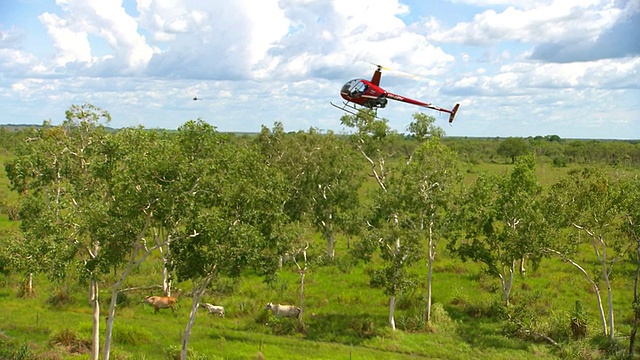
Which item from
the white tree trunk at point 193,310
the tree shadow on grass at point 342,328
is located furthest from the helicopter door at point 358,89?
the white tree trunk at point 193,310

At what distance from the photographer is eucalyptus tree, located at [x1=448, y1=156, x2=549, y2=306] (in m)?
32.0

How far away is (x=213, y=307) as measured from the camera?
35.8m

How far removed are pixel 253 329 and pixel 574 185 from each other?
66.9ft

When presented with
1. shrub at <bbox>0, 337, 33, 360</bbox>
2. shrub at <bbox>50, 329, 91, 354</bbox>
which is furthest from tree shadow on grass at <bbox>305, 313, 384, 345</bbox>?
shrub at <bbox>0, 337, 33, 360</bbox>

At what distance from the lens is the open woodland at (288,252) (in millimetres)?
22312

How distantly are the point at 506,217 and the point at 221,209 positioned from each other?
20.7m

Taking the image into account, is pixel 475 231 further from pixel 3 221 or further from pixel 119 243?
pixel 3 221

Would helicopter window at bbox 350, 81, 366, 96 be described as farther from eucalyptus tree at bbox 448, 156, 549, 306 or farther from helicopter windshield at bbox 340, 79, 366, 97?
eucalyptus tree at bbox 448, 156, 549, 306

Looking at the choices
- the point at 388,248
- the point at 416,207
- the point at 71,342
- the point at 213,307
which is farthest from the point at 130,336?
the point at 416,207

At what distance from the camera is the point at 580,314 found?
31.3 meters

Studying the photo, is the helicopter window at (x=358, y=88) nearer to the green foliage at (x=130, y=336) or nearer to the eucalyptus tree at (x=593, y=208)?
the eucalyptus tree at (x=593, y=208)

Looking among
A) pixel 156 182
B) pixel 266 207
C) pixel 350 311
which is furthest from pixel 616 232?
pixel 156 182

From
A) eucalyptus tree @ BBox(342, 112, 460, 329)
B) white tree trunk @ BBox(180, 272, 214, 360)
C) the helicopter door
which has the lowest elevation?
white tree trunk @ BBox(180, 272, 214, 360)

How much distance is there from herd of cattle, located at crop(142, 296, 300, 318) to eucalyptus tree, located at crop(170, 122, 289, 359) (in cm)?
1069
